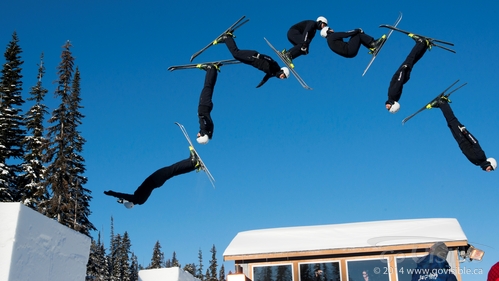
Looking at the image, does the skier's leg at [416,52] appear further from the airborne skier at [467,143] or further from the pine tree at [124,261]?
the pine tree at [124,261]

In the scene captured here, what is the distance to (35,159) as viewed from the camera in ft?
95.7

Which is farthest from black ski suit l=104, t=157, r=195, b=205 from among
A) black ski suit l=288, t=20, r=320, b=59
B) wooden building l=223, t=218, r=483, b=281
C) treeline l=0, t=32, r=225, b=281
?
treeline l=0, t=32, r=225, b=281

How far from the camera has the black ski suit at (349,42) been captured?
30.2 feet

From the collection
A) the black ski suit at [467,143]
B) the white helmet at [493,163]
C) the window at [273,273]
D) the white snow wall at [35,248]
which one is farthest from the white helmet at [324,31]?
the window at [273,273]

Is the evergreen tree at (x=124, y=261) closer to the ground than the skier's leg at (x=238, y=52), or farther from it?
farther from it

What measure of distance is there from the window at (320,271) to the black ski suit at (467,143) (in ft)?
14.9

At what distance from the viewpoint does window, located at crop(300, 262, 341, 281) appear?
12414mm

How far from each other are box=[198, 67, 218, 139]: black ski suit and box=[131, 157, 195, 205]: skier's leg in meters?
0.76

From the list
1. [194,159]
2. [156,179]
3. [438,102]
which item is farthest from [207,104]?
[438,102]

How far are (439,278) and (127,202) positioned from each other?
18.5 ft

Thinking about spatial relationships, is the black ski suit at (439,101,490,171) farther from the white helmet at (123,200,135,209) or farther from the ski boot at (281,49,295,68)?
the white helmet at (123,200,135,209)

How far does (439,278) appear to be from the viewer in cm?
521

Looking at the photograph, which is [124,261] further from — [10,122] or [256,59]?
[256,59]

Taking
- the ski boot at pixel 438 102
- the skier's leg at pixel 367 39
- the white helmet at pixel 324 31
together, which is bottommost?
the ski boot at pixel 438 102
